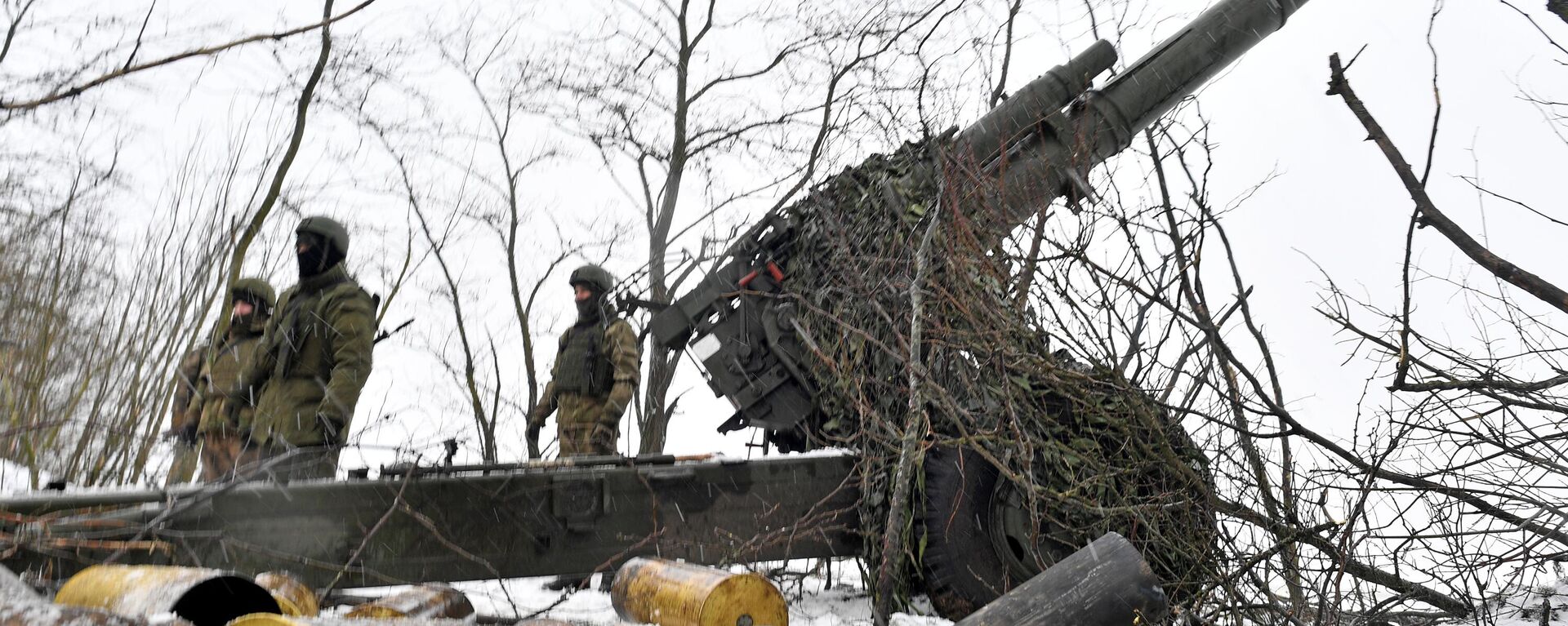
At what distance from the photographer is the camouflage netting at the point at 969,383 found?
4.35 metres

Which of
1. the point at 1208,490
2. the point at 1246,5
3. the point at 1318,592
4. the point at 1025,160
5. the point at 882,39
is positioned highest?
the point at 882,39

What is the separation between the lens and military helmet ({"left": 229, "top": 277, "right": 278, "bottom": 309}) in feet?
20.4

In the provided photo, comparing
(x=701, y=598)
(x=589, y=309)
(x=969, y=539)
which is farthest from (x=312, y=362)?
(x=969, y=539)

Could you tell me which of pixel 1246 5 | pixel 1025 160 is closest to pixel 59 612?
pixel 1025 160

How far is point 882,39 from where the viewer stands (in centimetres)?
1205

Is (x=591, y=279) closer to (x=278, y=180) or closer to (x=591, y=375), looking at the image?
(x=591, y=375)

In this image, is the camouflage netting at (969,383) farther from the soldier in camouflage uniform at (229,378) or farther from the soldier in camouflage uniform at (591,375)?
the soldier in camouflage uniform at (229,378)

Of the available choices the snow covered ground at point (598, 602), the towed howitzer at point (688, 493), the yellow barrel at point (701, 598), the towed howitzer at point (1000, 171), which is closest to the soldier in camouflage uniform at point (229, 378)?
the snow covered ground at point (598, 602)

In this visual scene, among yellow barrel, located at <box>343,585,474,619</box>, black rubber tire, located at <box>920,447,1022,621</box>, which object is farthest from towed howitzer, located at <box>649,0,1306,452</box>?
yellow barrel, located at <box>343,585,474,619</box>

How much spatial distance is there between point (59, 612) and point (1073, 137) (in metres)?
5.42

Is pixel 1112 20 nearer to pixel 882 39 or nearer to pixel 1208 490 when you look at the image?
pixel 882 39

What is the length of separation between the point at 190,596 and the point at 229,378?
3.61m

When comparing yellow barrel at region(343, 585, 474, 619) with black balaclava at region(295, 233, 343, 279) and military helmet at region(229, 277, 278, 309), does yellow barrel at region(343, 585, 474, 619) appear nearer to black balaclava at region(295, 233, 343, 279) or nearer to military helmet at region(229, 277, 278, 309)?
black balaclava at region(295, 233, 343, 279)

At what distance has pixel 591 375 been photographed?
7.27 metres
